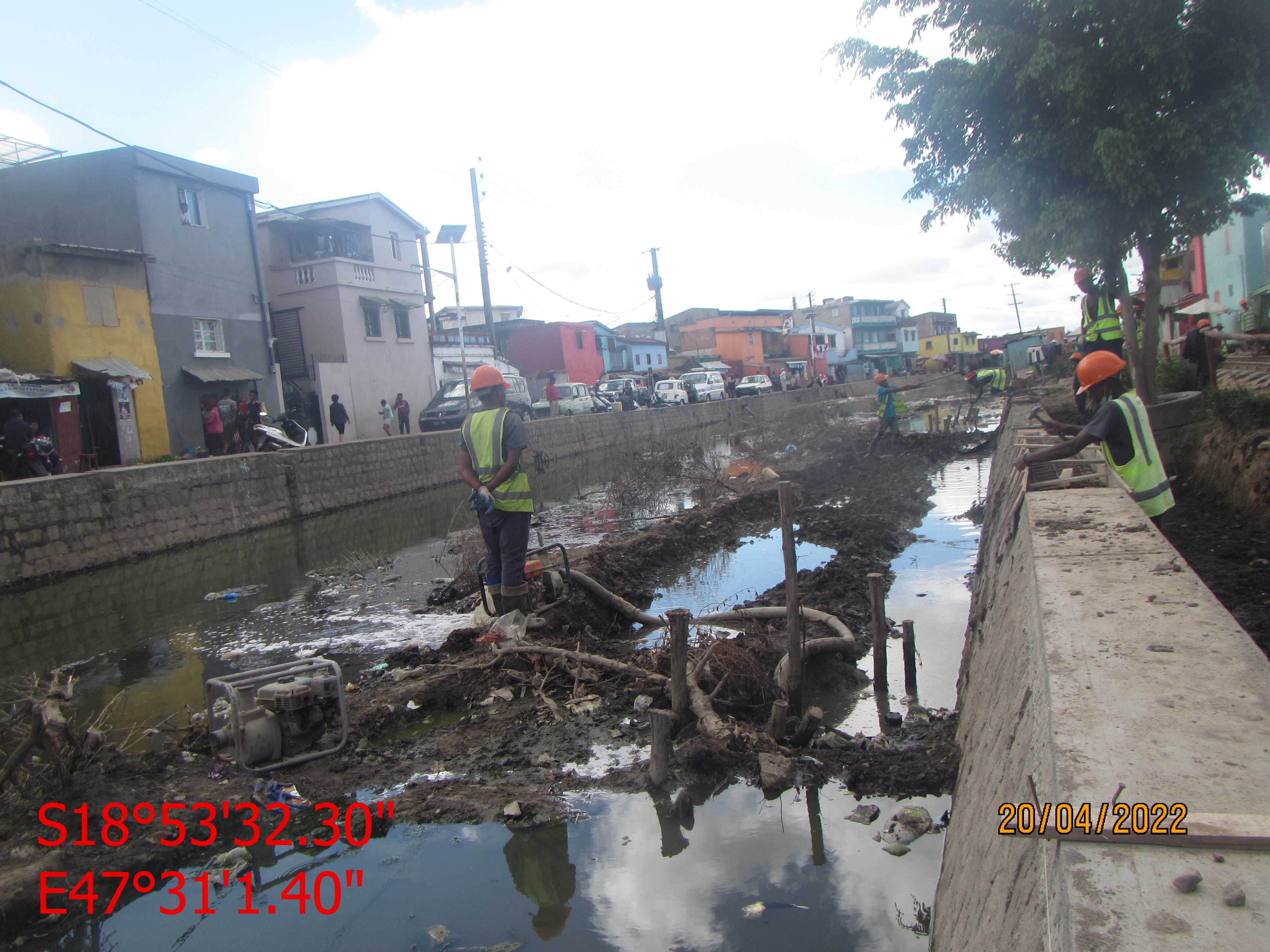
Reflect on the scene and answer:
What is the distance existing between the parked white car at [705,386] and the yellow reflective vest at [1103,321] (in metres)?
32.5

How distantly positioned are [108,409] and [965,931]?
21.5 meters

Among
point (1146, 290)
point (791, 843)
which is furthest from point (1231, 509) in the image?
point (791, 843)

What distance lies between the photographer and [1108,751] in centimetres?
194

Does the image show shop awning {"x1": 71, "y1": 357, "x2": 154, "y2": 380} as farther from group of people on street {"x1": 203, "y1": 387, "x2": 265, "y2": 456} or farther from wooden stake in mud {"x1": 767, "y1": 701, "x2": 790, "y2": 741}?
wooden stake in mud {"x1": 767, "y1": 701, "x2": 790, "y2": 741}

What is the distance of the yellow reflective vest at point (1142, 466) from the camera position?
4.66 meters

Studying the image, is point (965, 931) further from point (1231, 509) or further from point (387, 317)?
point (387, 317)

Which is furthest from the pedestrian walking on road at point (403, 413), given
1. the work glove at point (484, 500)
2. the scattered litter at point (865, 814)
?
the scattered litter at point (865, 814)

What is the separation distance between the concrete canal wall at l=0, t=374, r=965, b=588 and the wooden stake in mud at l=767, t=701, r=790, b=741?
34.3 ft

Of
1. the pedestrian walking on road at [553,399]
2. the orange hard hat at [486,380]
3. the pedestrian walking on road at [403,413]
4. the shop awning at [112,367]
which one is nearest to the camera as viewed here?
the orange hard hat at [486,380]

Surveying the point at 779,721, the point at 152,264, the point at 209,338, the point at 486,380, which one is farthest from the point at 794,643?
the point at 209,338

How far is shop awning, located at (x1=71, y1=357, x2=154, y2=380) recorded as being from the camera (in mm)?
18766

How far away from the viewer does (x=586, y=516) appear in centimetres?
1369

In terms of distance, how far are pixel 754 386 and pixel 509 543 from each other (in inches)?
1564

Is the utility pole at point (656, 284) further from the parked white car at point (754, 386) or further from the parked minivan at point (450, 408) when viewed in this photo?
the parked minivan at point (450, 408)
